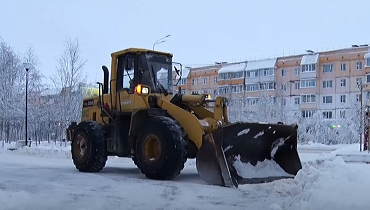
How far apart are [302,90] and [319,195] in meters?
59.8

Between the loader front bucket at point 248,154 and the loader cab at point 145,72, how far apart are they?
8.80 ft

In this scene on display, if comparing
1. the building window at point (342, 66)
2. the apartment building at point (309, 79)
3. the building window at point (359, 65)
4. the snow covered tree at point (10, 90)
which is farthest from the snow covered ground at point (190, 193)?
the building window at point (342, 66)

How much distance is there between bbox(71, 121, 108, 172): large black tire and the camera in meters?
11.9

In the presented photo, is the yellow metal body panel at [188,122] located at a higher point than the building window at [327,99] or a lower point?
lower

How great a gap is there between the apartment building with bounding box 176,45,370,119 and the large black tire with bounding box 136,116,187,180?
4732cm

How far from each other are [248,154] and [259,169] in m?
0.41

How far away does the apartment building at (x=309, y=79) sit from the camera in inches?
2393

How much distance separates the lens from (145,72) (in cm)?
1149

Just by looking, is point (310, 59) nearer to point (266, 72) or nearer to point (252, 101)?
point (266, 72)

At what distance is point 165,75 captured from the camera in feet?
38.9

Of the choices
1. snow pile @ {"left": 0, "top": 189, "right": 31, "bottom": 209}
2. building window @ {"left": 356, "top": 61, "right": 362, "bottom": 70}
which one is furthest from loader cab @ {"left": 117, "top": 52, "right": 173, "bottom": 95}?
building window @ {"left": 356, "top": 61, "right": 362, "bottom": 70}

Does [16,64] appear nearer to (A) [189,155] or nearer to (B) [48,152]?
(B) [48,152]

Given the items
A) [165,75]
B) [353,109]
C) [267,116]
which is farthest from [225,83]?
[165,75]

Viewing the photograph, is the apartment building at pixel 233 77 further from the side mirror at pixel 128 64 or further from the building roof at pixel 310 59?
the side mirror at pixel 128 64
